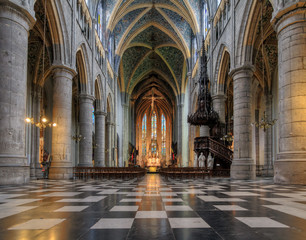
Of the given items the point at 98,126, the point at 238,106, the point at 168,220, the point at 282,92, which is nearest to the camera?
the point at 168,220

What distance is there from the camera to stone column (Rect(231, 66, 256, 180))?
14.4 m

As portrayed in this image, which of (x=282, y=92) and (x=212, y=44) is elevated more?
(x=212, y=44)

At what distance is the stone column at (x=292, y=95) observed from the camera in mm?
9586

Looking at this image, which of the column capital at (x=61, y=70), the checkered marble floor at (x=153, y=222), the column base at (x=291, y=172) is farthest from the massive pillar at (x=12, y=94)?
the column base at (x=291, y=172)

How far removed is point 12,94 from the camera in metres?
9.63

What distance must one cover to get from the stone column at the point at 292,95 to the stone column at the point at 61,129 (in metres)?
10.1

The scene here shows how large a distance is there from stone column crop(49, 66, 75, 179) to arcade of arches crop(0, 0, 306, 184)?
5cm

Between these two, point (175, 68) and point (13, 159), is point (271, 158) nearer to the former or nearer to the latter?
point (13, 159)

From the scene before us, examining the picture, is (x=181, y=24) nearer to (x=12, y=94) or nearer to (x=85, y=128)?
(x=85, y=128)

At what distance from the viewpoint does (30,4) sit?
1052 cm

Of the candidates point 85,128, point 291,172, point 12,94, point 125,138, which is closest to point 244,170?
point 291,172

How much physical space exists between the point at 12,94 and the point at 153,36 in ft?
96.4

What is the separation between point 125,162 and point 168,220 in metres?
39.6

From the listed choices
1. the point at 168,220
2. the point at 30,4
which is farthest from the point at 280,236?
the point at 30,4
